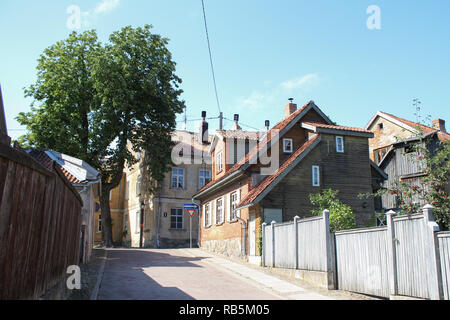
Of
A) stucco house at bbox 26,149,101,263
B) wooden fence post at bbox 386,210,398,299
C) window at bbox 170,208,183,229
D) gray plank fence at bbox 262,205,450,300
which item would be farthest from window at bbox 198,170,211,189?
wooden fence post at bbox 386,210,398,299

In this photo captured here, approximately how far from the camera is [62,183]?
754cm

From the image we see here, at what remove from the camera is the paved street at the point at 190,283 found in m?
10.4

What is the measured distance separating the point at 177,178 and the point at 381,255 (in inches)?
1010

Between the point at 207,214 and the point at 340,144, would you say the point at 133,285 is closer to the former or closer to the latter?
the point at 340,144

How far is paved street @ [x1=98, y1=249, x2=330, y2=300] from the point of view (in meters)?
10.4

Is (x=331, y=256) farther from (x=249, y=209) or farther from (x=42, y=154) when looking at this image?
(x=42, y=154)

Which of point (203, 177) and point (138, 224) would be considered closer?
point (203, 177)

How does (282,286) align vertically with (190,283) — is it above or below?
below

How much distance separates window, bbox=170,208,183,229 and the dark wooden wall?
1602 centimetres

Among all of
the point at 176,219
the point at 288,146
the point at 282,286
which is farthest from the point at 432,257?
the point at 176,219

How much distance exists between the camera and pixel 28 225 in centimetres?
511

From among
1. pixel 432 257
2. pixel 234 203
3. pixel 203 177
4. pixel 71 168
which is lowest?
pixel 432 257

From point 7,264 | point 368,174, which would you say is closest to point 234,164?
point 368,174
